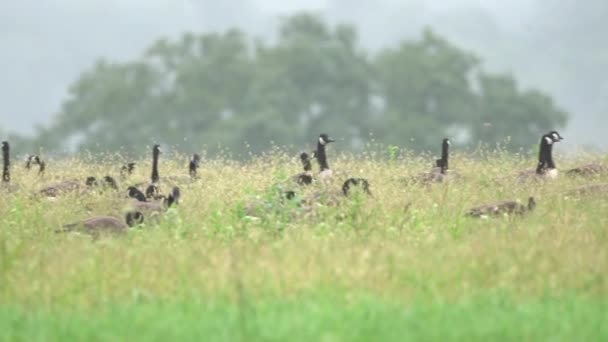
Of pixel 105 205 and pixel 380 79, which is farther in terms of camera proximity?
pixel 380 79

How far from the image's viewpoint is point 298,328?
9.03 m

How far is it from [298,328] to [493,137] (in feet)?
203

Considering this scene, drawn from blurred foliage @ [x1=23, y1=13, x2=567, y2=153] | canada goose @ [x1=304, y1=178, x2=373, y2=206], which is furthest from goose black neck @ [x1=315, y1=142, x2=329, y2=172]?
blurred foliage @ [x1=23, y1=13, x2=567, y2=153]

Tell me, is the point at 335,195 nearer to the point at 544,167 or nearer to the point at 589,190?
the point at 589,190

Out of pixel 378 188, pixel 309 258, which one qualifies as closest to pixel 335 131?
pixel 378 188

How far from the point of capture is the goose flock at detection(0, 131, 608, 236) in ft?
47.4

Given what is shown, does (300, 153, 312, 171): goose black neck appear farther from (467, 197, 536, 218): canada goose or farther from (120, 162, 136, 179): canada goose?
(467, 197, 536, 218): canada goose

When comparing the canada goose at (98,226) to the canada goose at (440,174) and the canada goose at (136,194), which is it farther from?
the canada goose at (440,174)

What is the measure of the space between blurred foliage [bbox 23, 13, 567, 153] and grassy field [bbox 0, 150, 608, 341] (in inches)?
2129

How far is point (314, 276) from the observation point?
34.8 feet

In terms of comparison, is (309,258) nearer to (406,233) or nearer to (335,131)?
(406,233)

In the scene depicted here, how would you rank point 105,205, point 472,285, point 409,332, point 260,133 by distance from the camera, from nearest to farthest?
point 409,332, point 472,285, point 105,205, point 260,133

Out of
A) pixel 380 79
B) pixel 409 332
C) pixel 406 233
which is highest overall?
pixel 380 79

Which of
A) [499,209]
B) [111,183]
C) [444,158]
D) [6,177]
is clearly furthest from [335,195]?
[6,177]
